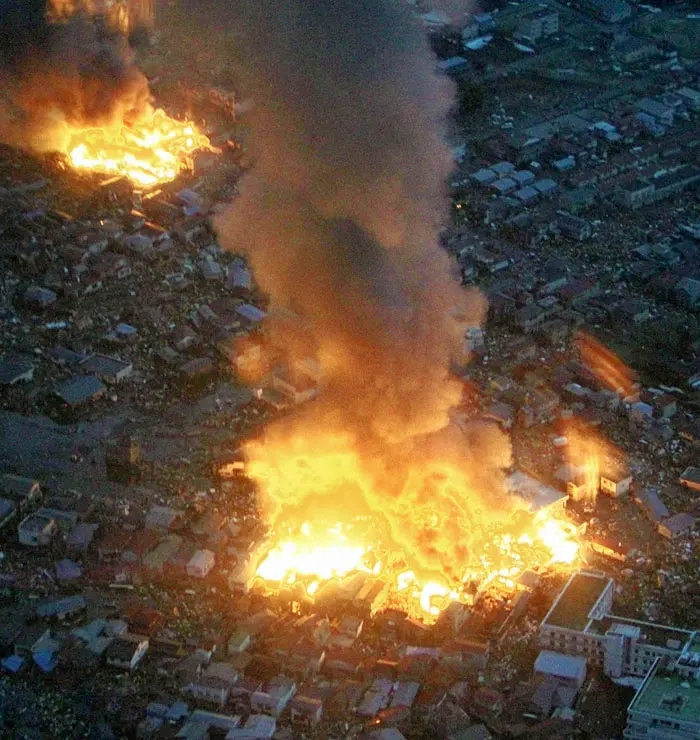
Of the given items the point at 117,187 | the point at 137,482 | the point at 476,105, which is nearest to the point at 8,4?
the point at 117,187

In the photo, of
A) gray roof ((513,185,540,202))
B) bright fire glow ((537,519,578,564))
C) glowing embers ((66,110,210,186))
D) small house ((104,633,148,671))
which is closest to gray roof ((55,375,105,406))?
small house ((104,633,148,671))

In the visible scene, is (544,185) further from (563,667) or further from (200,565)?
(563,667)

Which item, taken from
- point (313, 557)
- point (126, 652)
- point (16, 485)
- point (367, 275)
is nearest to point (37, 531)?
point (16, 485)

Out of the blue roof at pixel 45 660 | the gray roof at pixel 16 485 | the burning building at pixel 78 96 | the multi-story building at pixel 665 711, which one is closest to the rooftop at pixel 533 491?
the multi-story building at pixel 665 711

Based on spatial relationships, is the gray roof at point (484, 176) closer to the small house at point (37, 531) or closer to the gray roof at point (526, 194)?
the gray roof at point (526, 194)

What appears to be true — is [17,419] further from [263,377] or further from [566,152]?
[566,152]

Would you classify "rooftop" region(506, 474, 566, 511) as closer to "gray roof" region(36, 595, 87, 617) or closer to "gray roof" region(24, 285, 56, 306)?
"gray roof" region(36, 595, 87, 617)
